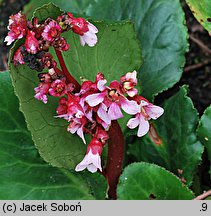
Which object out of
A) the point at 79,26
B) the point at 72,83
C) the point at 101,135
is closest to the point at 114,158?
the point at 101,135

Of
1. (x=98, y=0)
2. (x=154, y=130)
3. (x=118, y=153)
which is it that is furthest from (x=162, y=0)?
(x=118, y=153)

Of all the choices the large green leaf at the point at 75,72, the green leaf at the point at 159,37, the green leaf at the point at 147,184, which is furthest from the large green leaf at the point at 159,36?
the green leaf at the point at 147,184

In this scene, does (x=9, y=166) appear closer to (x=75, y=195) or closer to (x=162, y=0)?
(x=75, y=195)

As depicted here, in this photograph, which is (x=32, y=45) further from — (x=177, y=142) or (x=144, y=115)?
(x=177, y=142)

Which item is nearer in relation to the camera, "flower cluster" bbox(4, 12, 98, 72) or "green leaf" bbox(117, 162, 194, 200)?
"flower cluster" bbox(4, 12, 98, 72)

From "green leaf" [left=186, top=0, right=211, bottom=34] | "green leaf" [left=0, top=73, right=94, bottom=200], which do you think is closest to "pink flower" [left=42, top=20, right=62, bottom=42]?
"green leaf" [left=0, top=73, right=94, bottom=200]

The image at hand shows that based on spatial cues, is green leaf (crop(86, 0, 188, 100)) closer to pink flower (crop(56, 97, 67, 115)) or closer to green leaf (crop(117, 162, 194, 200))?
green leaf (crop(117, 162, 194, 200))
